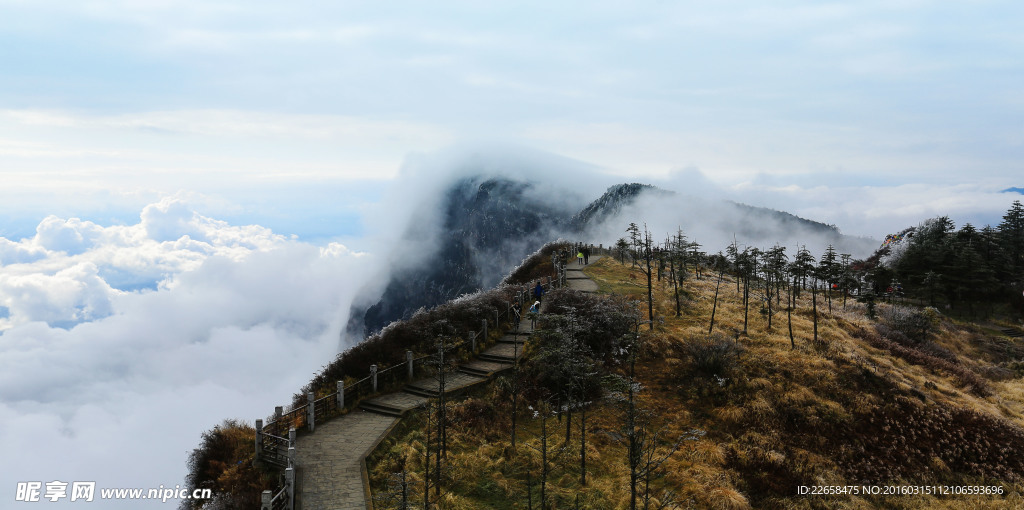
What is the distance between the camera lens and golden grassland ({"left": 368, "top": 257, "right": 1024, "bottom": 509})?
1405 cm

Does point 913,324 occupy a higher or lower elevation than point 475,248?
lower

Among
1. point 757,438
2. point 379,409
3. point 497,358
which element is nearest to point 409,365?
point 379,409

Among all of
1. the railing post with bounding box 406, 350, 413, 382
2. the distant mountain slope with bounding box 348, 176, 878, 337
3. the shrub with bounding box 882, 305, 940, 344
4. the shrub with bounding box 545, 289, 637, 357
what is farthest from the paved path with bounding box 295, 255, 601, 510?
the distant mountain slope with bounding box 348, 176, 878, 337

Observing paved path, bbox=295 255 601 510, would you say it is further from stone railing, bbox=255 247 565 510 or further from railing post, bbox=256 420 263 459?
railing post, bbox=256 420 263 459

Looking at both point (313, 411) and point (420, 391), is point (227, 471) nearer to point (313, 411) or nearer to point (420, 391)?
point (313, 411)

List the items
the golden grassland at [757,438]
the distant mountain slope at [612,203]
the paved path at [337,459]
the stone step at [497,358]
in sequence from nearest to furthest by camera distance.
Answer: the paved path at [337,459]
the golden grassland at [757,438]
the stone step at [497,358]
the distant mountain slope at [612,203]

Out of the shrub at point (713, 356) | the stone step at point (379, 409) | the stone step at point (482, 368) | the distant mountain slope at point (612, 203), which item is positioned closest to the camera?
the stone step at point (379, 409)

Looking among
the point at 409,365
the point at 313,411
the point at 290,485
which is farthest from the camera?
the point at 409,365

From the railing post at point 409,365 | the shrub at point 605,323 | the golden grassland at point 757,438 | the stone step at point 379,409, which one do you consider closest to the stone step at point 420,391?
the railing post at point 409,365

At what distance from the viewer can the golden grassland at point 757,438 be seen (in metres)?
14.1

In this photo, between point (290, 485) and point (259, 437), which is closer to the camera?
point (290, 485)

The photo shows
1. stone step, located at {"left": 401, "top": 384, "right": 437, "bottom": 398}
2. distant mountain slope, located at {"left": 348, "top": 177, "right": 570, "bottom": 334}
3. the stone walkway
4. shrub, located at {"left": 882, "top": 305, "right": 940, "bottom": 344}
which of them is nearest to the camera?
the stone walkway

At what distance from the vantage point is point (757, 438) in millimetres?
16906

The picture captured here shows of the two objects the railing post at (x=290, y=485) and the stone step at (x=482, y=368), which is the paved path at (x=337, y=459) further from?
the stone step at (x=482, y=368)
